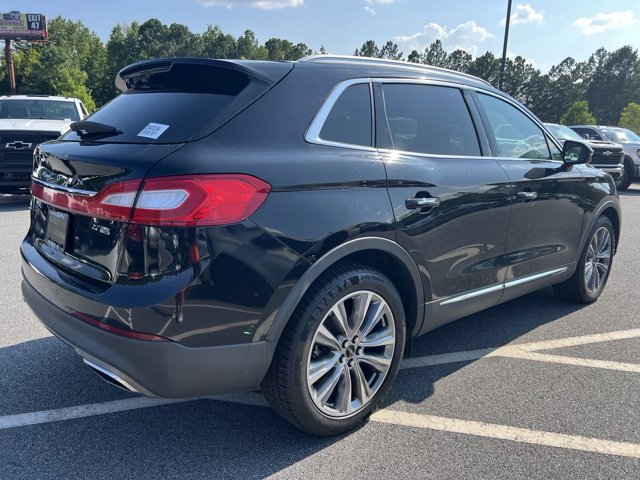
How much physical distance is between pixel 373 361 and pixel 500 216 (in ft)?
4.48

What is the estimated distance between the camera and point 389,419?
2.84 m

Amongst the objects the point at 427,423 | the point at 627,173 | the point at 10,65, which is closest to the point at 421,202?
the point at 427,423

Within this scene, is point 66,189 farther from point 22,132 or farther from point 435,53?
point 435,53

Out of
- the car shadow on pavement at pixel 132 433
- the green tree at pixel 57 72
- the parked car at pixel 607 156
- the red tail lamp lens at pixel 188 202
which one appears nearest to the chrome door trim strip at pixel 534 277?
the car shadow on pavement at pixel 132 433

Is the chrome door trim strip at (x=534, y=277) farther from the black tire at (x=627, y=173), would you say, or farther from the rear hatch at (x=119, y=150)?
the black tire at (x=627, y=173)

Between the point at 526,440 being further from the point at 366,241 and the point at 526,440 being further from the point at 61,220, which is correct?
the point at 61,220

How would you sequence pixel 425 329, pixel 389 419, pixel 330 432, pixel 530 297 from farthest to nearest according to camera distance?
1. pixel 530 297
2. pixel 425 329
3. pixel 389 419
4. pixel 330 432

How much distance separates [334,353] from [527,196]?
6.27 ft

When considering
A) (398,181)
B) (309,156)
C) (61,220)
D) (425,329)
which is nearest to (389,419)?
(425,329)

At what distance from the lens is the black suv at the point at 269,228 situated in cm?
208

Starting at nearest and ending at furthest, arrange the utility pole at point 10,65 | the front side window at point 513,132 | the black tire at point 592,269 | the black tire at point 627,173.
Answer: the front side window at point 513,132 → the black tire at point 592,269 → the black tire at point 627,173 → the utility pole at point 10,65

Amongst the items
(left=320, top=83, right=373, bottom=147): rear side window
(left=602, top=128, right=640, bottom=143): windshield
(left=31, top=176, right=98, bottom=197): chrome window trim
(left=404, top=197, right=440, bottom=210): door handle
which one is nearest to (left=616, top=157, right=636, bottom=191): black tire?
(left=602, top=128, right=640, bottom=143): windshield

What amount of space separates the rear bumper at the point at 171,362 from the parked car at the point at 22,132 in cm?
754

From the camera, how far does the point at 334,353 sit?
257 cm
